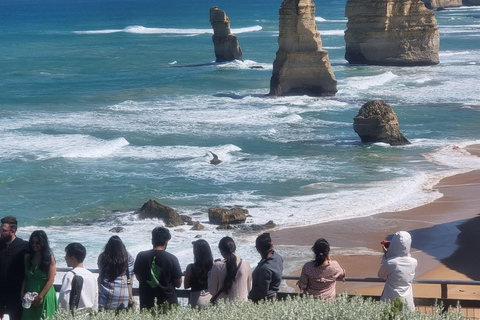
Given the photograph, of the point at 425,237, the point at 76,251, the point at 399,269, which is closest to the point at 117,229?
the point at 425,237

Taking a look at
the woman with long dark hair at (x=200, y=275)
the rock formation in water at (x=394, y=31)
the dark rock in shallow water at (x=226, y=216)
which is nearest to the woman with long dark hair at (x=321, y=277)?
the woman with long dark hair at (x=200, y=275)

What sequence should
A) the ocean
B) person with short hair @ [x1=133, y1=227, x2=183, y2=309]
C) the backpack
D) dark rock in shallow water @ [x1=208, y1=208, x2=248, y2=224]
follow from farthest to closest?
1. the ocean
2. dark rock in shallow water @ [x1=208, y1=208, x2=248, y2=224]
3. person with short hair @ [x1=133, y1=227, x2=183, y2=309]
4. the backpack

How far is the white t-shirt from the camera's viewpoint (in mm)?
7039

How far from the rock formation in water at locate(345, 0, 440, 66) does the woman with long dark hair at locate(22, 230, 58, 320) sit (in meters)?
46.7

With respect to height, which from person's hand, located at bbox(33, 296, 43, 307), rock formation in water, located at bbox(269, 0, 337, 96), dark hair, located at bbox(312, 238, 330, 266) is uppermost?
rock formation in water, located at bbox(269, 0, 337, 96)

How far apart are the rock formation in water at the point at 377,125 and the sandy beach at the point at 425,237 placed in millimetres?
6522

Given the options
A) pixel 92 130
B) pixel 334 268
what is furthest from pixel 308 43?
pixel 334 268

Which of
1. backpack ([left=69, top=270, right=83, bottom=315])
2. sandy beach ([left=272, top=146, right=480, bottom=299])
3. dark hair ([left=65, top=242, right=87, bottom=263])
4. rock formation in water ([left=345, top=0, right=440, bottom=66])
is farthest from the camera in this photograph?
rock formation in water ([left=345, top=0, right=440, bottom=66])

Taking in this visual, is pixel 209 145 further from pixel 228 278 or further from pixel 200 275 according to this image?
pixel 228 278

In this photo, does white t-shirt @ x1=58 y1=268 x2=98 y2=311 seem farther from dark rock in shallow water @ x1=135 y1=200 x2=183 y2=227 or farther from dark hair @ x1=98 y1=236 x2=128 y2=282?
dark rock in shallow water @ x1=135 y1=200 x2=183 y2=227

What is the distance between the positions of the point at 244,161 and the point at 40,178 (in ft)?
22.8

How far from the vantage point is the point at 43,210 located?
21188 millimetres

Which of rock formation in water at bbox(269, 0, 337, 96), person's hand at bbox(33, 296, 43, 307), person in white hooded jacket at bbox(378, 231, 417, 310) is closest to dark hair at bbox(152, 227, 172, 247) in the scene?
person's hand at bbox(33, 296, 43, 307)

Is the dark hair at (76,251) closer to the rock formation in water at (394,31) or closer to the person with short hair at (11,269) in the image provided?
the person with short hair at (11,269)
